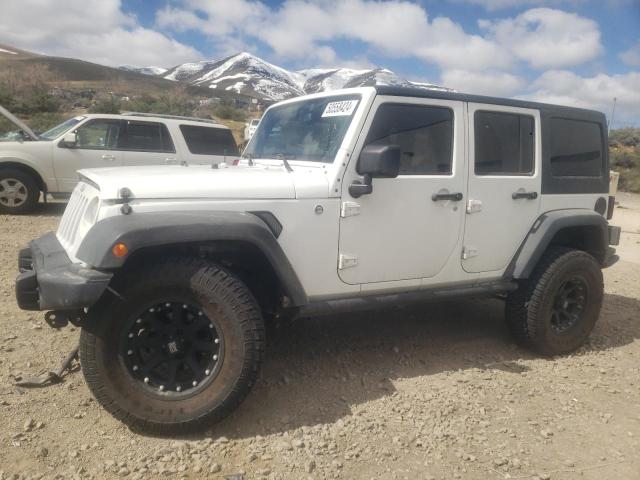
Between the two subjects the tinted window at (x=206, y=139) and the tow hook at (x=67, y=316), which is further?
the tinted window at (x=206, y=139)

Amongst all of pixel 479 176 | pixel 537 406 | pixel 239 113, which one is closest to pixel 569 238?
pixel 479 176

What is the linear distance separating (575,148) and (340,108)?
2.11 meters

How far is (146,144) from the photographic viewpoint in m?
9.17

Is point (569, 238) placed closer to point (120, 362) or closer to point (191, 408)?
point (191, 408)

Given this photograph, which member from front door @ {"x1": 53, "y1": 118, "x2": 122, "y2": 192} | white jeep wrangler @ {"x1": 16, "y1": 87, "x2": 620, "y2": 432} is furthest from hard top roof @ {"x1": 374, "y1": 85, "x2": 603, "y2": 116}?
front door @ {"x1": 53, "y1": 118, "x2": 122, "y2": 192}

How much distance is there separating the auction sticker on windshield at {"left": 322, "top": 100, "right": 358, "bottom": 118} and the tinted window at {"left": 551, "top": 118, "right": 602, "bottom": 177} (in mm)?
1764

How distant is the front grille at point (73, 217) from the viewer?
287 centimetres

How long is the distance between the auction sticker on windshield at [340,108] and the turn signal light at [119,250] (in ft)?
5.17

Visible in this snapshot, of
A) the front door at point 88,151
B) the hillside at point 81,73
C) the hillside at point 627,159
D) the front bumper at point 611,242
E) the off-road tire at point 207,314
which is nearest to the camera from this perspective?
the off-road tire at point 207,314

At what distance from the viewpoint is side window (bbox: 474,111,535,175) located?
11.9 ft

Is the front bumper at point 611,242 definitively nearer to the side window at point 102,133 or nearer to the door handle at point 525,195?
the door handle at point 525,195

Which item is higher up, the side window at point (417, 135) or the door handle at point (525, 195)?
the side window at point (417, 135)

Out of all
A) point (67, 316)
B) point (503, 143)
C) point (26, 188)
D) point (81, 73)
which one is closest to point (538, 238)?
point (503, 143)

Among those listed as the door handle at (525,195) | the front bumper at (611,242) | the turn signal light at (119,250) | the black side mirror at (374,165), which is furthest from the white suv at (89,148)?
the turn signal light at (119,250)
